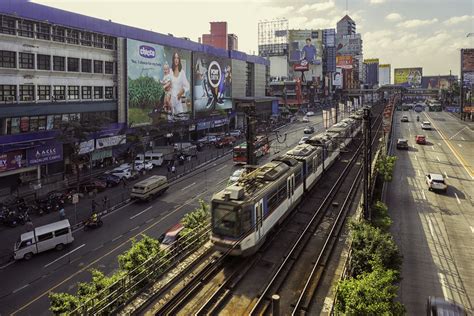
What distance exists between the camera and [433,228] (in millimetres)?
28078

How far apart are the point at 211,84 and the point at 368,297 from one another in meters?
67.4

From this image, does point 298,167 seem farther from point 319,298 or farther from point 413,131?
point 413,131

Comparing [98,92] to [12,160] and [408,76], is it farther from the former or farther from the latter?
[408,76]

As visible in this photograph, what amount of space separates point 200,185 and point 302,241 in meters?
22.7

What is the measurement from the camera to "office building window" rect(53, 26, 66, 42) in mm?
42781

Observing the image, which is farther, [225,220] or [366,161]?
[366,161]

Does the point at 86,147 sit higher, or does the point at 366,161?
the point at 366,161

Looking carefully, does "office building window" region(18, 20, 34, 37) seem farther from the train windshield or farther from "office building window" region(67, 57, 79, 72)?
the train windshield

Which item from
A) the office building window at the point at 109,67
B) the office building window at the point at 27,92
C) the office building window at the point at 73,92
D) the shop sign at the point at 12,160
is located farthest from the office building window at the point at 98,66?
the shop sign at the point at 12,160

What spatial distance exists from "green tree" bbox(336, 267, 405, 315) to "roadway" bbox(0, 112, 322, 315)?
15763 mm

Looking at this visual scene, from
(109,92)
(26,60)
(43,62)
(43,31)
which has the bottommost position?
(109,92)

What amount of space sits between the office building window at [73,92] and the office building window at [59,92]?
2.43 feet

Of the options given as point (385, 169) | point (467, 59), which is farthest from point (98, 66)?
point (467, 59)

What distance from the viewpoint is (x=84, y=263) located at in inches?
1011
